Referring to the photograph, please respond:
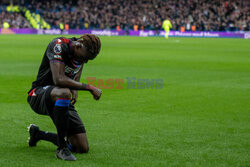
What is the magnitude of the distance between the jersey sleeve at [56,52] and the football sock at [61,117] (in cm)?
51

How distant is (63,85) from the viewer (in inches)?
216

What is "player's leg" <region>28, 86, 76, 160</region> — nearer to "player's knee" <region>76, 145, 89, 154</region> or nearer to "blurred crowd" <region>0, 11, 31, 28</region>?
"player's knee" <region>76, 145, 89, 154</region>

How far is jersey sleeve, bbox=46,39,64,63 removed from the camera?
5.48 meters

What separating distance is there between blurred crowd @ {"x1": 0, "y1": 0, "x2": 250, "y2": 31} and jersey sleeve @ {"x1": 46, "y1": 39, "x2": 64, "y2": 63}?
49.9 meters

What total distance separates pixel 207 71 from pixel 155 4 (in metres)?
49.3

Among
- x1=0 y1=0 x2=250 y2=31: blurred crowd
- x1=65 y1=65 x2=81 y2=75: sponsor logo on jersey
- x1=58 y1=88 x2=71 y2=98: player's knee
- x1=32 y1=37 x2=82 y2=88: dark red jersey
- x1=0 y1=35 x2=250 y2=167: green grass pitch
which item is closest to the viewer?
x1=58 y1=88 x2=71 y2=98: player's knee

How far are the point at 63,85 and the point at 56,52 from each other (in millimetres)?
408

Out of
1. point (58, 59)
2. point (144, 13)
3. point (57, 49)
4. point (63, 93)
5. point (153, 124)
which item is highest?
point (57, 49)

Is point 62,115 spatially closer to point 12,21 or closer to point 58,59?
point 58,59

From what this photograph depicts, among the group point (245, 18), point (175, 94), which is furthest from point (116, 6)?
point (175, 94)

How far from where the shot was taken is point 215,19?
56.5 m

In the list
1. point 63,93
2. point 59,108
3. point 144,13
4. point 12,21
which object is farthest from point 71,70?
point 12,21

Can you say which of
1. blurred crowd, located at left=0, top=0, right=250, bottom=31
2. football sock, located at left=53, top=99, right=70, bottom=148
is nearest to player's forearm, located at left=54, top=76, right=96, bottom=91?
football sock, located at left=53, top=99, right=70, bottom=148

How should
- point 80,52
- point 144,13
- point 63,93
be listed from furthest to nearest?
point 144,13
point 80,52
point 63,93
